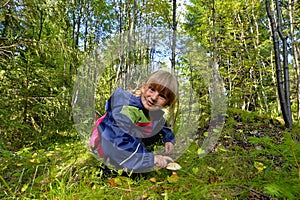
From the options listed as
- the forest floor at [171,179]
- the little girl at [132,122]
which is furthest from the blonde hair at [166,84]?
the forest floor at [171,179]

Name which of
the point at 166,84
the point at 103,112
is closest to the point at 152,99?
the point at 166,84

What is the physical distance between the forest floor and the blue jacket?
0.42 feet

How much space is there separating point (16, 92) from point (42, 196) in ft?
7.17

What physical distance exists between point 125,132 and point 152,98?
31 cm

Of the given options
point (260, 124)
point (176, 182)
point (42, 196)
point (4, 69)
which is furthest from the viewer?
point (260, 124)

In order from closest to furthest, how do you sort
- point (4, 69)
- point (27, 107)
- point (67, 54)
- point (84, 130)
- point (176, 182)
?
1. point (176, 182)
2. point (84, 130)
3. point (4, 69)
4. point (27, 107)
5. point (67, 54)

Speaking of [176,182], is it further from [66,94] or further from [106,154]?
[66,94]

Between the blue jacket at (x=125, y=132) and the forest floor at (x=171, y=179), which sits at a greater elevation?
the blue jacket at (x=125, y=132)

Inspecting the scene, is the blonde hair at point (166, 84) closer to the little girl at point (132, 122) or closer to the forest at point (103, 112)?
the little girl at point (132, 122)

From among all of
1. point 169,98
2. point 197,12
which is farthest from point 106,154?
point 197,12

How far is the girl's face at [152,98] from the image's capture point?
1708mm

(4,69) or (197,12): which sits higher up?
(197,12)

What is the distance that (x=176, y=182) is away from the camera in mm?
1645

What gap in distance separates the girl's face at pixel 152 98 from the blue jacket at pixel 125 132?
0.14ft
